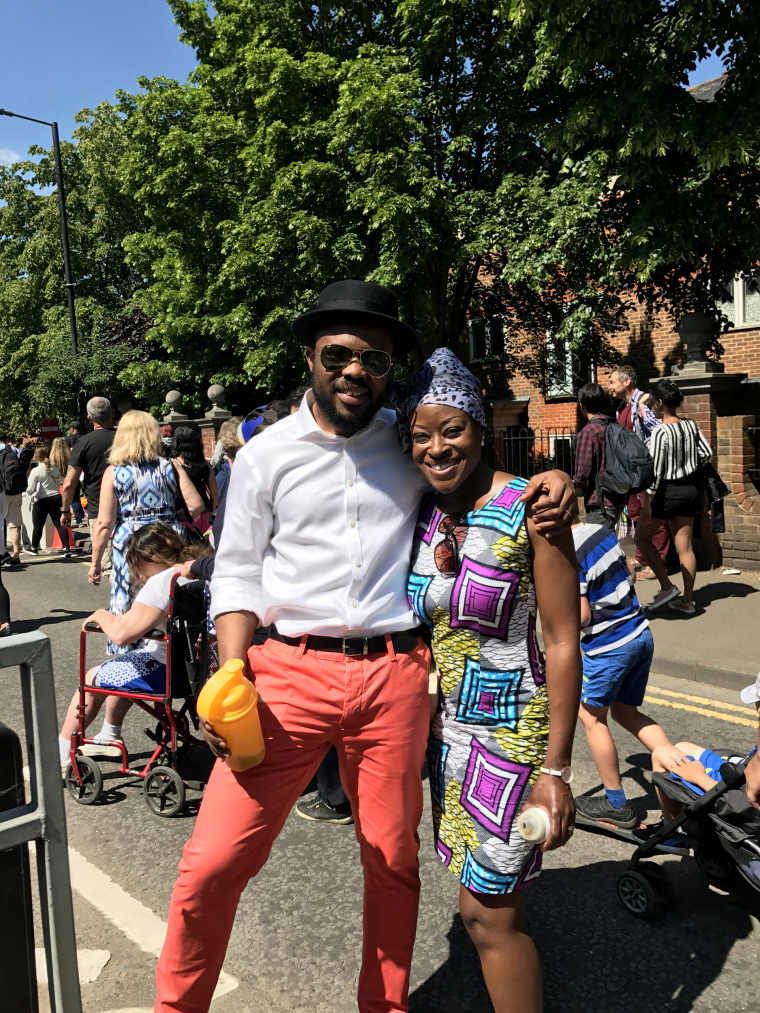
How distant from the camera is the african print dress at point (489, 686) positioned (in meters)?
2.18

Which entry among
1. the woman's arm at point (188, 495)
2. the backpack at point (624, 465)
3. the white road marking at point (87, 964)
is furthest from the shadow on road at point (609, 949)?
the backpack at point (624, 465)

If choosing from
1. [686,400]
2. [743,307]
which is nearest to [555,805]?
[686,400]

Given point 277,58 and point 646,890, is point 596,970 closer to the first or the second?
point 646,890

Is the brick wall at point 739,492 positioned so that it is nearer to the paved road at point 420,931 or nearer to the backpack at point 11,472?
the paved road at point 420,931

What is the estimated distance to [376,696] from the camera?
2342mm

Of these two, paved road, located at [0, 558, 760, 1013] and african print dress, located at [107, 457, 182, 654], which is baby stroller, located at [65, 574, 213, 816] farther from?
african print dress, located at [107, 457, 182, 654]

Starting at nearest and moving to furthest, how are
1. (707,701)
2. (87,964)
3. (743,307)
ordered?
(87,964) → (707,701) → (743,307)

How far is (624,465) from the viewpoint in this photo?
743cm

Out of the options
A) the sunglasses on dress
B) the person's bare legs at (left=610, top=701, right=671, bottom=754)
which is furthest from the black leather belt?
the person's bare legs at (left=610, top=701, right=671, bottom=754)

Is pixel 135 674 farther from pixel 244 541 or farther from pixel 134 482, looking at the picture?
pixel 244 541

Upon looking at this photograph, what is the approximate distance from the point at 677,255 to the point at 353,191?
6.06 metres

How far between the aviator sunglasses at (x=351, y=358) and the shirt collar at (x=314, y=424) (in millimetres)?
144

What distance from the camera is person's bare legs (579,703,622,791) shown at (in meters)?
3.79

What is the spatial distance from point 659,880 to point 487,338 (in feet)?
61.4
